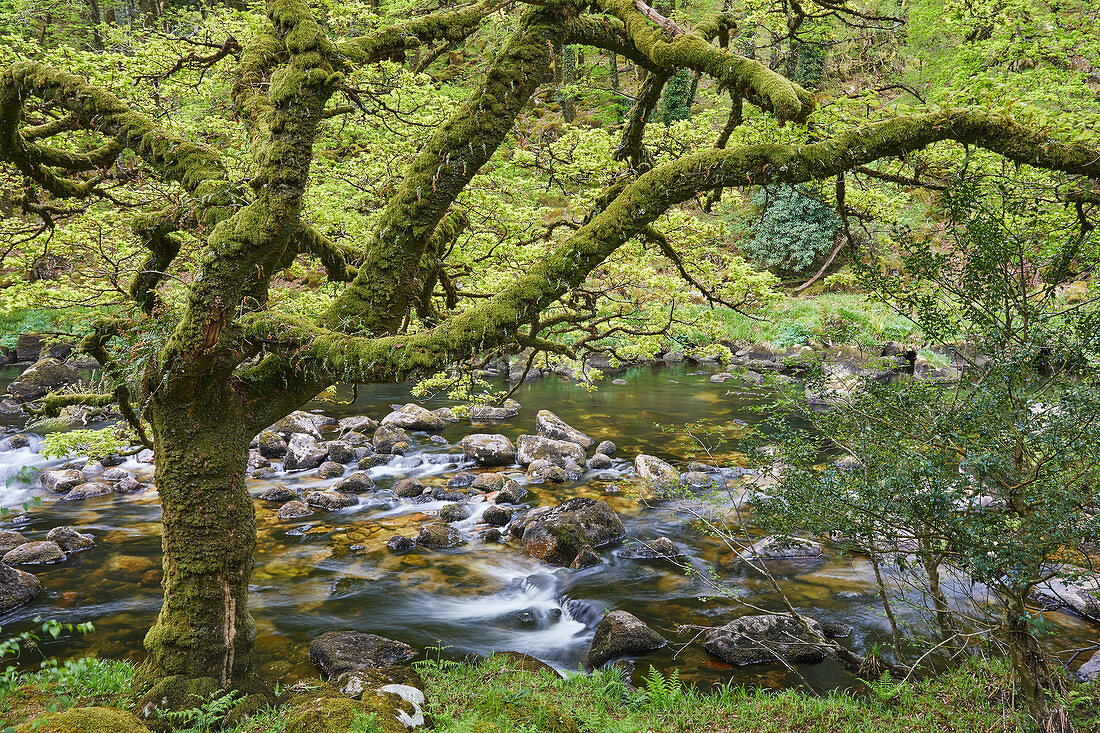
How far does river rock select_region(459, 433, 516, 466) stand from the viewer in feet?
48.8

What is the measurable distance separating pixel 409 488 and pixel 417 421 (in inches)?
197

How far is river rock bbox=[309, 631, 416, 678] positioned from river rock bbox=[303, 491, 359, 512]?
5050 millimetres

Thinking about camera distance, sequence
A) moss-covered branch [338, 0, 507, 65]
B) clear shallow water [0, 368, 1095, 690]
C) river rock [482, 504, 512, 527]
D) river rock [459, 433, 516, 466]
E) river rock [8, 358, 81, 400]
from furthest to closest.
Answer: river rock [8, 358, 81, 400] → river rock [459, 433, 516, 466] → river rock [482, 504, 512, 527] → clear shallow water [0, 368, 1095, 690] → moss-covered branch [338, 0, 507, 65]

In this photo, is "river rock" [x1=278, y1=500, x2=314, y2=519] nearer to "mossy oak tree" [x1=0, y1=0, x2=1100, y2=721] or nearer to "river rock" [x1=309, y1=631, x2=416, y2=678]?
"river rock" [x1=309, y1=631, x2=416, y2=678]

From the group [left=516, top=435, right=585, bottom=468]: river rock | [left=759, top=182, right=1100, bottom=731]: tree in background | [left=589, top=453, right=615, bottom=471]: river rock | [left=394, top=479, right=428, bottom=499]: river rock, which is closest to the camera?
[left=759, top=182, right=1100, bottom=731]: tree in background

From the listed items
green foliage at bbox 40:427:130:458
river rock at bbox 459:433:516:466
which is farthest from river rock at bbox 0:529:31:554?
river rock at bbox 459:433:516:466

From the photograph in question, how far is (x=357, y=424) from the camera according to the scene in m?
17.5

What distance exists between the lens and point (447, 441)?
16766 mm

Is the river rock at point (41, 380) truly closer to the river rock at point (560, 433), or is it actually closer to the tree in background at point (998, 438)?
the river rock at point (560, 433)

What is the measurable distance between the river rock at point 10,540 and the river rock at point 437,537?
6.50 meters

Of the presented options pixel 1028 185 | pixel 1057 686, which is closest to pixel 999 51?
pixel 1028 185

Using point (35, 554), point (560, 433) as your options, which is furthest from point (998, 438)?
point (35, 554)

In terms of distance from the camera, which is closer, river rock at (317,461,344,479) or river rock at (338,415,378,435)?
river rock at (317,461,344,479)

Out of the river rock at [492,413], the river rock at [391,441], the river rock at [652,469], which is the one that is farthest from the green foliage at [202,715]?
the river rock at [492,413]
